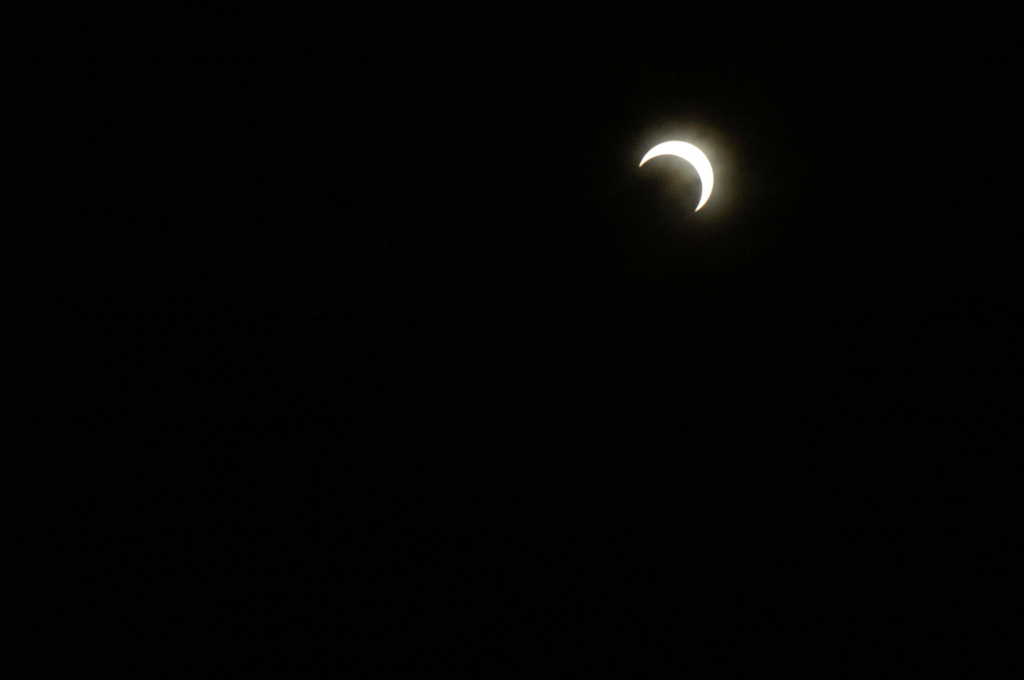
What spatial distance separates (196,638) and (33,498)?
0.32 m

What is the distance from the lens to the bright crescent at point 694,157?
0.89 metres

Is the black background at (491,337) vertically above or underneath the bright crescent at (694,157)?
underneath

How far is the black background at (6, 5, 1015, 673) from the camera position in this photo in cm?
90

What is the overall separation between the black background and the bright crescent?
0.05ft

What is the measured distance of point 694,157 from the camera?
0.89m

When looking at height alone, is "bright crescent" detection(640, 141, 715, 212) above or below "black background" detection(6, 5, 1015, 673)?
above

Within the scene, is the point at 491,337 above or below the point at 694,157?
below

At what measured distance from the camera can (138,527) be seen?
2.98 feet

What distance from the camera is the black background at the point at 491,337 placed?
2.96 feet

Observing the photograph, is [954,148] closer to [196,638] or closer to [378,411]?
[378,411]

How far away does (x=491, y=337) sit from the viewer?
0.93m

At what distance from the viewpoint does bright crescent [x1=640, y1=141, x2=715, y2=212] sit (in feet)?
2.91

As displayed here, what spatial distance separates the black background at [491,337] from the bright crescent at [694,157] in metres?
0.02

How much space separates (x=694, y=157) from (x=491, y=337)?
402 millimetres
